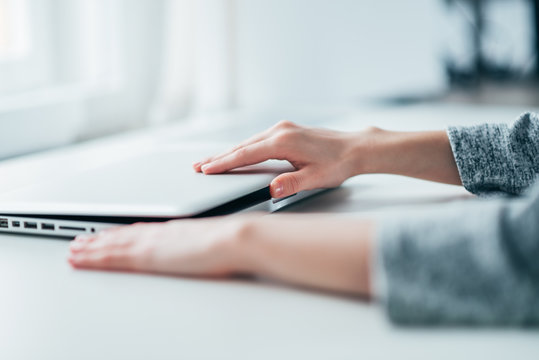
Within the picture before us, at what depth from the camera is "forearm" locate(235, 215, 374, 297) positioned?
1.56 feet

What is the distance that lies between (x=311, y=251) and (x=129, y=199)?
0.78 feet

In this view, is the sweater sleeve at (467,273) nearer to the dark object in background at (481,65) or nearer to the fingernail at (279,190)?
the fingernail at (279,190)

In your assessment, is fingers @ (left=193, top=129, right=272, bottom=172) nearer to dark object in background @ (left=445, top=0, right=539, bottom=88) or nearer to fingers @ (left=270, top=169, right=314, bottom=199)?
fingers @ (left=270, top=169, right=314, bottom=199)

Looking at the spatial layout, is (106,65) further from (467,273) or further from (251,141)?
(467,273)

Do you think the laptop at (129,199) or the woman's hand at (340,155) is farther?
the woman's hand at (340,155)

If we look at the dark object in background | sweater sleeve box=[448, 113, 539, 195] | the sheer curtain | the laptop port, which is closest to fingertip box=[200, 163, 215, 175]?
the laptop port

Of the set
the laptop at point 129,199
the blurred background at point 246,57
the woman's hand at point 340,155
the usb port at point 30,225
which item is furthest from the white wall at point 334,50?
the usb port at point 30,225

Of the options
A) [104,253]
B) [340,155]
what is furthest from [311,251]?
[340,155]

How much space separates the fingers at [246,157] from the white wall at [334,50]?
112 cm

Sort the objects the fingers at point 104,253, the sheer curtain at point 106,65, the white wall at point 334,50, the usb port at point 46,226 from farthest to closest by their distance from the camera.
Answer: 1. the white wall at point 334,50
2. the sheer curtain at point 106,65
3. the usb port at point 46,226
4. the fingers at point 104,253

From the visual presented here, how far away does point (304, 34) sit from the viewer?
188 centimetres

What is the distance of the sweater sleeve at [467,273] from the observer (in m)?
0.43

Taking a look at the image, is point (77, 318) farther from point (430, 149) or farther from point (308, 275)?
point (430, 149)

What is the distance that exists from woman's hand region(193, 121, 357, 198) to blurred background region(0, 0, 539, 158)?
0.78 metres
